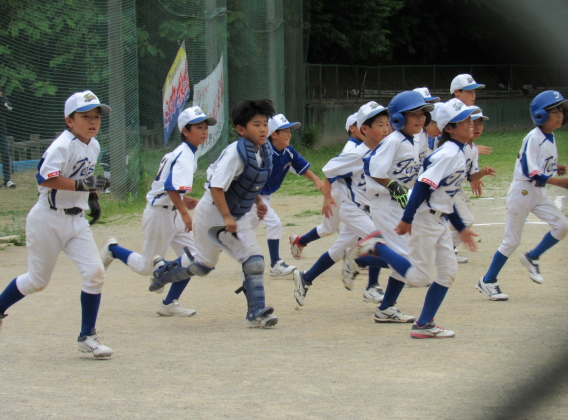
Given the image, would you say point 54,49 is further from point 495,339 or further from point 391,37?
point 391,37

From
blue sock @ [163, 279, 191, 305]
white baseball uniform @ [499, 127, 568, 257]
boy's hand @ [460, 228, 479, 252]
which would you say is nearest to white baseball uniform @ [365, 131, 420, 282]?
boy's hand @ [460, 228, 479, 252]

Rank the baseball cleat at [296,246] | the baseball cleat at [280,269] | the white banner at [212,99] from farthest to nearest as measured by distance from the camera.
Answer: the white banner at [212,99] < the baseball cleat at [296,246] < the baseball cleat at [280,269]

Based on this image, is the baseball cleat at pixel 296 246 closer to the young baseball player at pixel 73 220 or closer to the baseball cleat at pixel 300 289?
the baseball cleat at pixel 300 289

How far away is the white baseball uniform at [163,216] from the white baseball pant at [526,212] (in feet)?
9.54

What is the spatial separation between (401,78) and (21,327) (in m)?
26.4

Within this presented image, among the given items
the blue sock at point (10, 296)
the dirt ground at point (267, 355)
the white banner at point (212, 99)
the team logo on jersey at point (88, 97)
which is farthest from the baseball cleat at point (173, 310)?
the white banner at point (212, 99)

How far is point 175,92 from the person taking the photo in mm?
13297

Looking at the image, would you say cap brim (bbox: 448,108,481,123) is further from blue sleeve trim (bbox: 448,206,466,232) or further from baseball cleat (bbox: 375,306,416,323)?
baseball cleat (bbox: 375,306,416,323)

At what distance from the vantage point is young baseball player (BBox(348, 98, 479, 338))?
453cm

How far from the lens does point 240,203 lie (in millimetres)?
5211

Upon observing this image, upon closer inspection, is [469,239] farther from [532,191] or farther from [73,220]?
[73,220]

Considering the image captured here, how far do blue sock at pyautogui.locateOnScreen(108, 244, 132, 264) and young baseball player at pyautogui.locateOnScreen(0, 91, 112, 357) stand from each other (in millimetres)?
1057

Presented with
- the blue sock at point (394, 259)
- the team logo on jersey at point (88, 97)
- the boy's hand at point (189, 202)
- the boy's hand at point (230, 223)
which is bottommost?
the blue sock at point (394, 259)

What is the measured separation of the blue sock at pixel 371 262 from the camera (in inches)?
203
